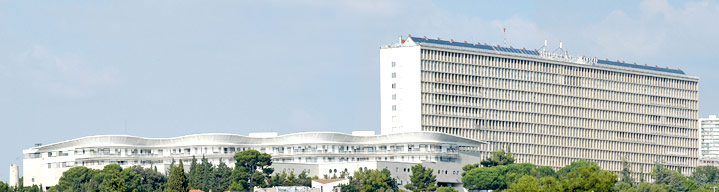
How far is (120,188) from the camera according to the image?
187 meters

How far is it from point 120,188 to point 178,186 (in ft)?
23.0

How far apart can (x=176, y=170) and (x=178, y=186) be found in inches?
83.7

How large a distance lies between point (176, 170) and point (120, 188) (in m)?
7.10

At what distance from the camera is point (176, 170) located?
617 ft

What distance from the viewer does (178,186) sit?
614 ft
